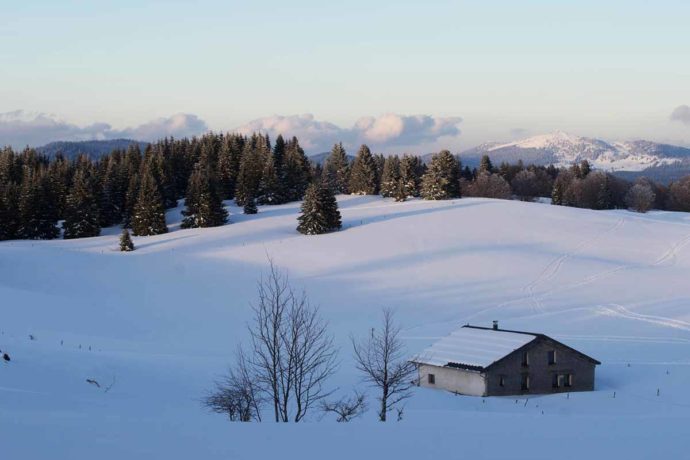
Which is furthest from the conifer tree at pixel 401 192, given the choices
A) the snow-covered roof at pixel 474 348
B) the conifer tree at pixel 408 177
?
the snow-covered roof at pixel 474 348

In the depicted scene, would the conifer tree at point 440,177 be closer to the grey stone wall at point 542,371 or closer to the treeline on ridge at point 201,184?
the treeline on ridge at point 201,184

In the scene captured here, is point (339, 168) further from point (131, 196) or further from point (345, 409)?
point (345, 409)

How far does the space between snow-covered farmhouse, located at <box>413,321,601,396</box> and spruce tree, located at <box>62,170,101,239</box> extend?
149 feet

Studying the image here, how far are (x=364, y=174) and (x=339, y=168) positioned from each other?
5.12 m

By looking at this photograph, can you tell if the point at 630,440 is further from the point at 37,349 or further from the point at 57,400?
the point at 37,349

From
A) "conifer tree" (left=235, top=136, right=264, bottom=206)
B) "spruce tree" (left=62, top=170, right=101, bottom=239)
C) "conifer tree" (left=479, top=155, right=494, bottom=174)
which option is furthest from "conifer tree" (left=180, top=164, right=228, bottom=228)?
Result: "conifer tree" (left=479, top=155, right=494, bottom=174)

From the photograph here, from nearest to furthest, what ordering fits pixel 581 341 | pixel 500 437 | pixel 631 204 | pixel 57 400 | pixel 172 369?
1. pixel 500 437
2. pixel 57 400
3. pixel 172 369
4. pixel 581 341
5. pixel 631 204

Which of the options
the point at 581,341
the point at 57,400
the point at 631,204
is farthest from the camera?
the point at 631,204

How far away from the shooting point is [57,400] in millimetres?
15875

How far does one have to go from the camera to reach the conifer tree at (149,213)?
67.8 m

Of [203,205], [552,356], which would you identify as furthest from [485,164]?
[552,356]

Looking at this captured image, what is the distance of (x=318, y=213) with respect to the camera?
63938mm

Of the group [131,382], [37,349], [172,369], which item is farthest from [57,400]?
[172,369]

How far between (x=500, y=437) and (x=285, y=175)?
246 ft
